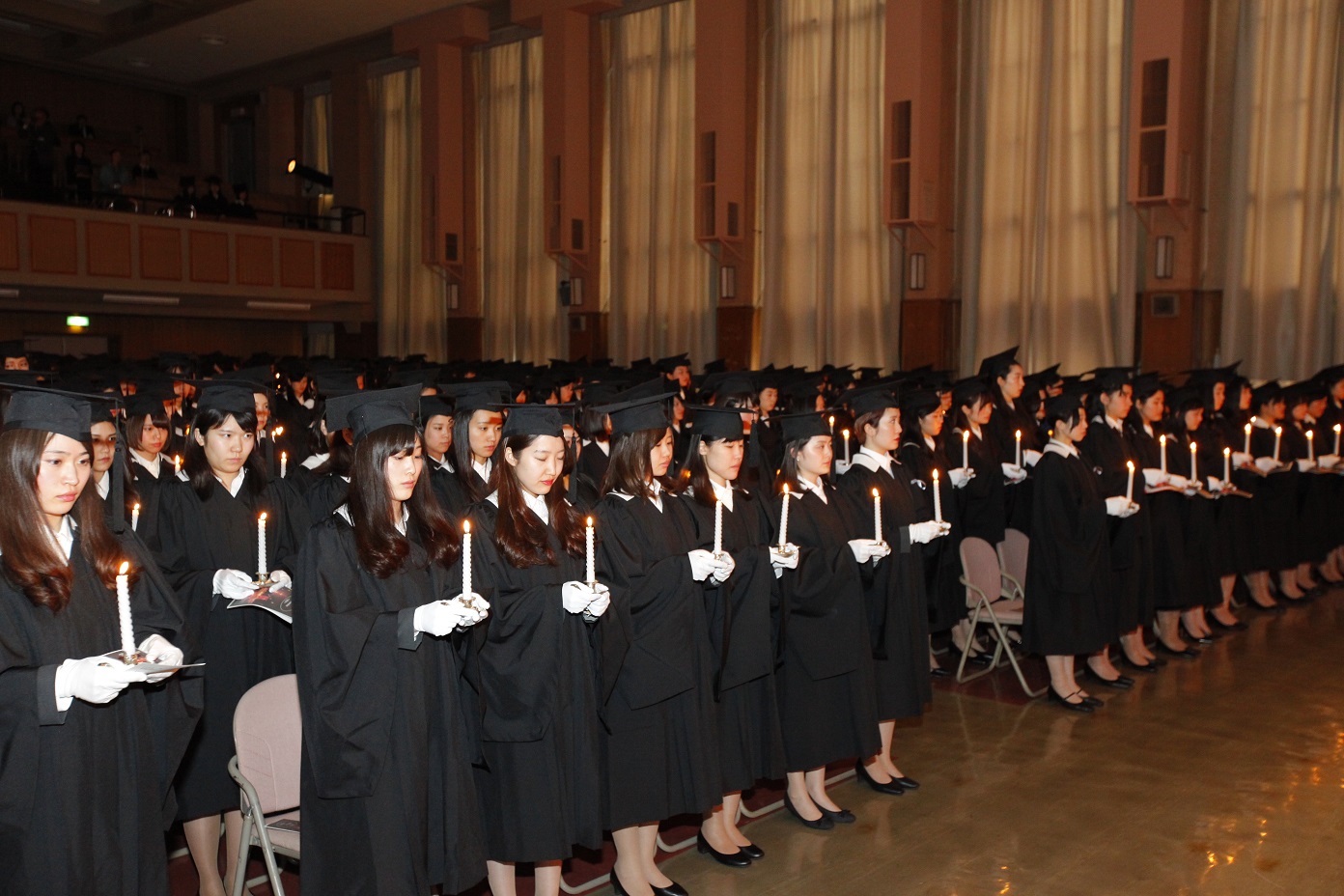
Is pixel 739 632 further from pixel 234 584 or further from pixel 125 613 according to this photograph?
pixel 125 613

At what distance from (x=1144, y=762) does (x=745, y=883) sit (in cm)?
256

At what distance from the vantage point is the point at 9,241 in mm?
17516

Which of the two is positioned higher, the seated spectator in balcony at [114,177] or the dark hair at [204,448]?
the seated spectator in balcony at [114,177]

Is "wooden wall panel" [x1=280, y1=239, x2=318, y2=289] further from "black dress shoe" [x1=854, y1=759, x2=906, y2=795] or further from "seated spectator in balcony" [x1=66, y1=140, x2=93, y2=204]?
"black dress shoe" [x1=854, y1=759, x2=906, y2=795]

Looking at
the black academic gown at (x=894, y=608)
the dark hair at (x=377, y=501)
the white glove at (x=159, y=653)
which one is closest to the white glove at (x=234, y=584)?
the dark hair at (x=377, y=501)

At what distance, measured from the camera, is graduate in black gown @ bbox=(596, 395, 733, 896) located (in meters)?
4.19

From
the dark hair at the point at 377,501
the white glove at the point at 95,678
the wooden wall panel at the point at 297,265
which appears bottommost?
the white glove at the point at 95,678

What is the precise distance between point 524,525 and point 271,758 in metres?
1.14

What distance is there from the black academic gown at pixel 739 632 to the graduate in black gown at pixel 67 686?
2.20 meters

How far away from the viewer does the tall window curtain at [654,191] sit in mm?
18797

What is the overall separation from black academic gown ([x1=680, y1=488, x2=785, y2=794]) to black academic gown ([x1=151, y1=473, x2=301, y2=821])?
1.72 m

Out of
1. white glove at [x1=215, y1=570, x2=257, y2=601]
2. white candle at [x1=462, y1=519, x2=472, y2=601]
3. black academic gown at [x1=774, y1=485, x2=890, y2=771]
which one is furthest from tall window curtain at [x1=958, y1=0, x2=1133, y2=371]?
white candle at [x1=462, y1=519, x2=472, y2=601]

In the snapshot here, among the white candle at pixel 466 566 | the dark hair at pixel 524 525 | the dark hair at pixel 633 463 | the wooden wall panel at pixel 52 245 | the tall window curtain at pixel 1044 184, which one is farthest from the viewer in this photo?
the wooden wall panel at pixel 52 245

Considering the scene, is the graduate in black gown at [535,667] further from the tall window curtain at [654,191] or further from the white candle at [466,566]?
the tall window curtain at [654,191]
